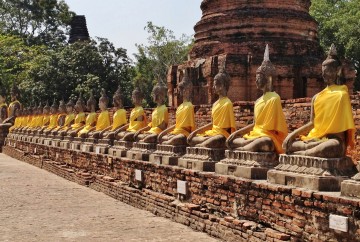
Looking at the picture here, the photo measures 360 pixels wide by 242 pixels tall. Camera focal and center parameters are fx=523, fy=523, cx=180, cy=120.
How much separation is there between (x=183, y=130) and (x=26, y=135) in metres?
13.7

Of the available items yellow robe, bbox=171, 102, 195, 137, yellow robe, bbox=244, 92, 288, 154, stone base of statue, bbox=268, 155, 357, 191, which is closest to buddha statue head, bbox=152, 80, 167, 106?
yellow robe, bbox=171, 102, 195, 137

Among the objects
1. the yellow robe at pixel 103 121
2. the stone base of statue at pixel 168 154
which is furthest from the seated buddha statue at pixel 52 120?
the stone base of statue at pixel 168 154

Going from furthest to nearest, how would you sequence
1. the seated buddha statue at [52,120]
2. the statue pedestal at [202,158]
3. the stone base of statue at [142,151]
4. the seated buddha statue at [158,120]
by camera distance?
the seated buddha statue at [52,120], the seated buddha statue at [158,120], the stone base of statue at [142,151], the statue pedestal at [202,158]

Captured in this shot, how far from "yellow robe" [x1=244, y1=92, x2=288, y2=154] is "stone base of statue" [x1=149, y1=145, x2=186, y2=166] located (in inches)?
77.6

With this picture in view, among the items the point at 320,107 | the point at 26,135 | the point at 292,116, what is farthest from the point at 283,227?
the point at 26,135

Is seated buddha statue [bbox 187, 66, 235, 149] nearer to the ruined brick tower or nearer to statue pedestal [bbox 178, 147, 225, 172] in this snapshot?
statue pedestal [bbox 178, 147, 225, 172]

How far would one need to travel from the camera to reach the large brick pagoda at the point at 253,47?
1420cm

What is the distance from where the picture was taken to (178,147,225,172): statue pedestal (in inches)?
282

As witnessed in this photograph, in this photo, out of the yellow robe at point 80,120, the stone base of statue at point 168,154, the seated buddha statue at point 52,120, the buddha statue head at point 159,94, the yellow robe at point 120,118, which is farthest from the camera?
the seated buddha statue at point 52,120

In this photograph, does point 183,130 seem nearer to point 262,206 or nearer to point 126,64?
point 262,206

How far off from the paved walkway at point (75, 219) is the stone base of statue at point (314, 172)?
4.74ft

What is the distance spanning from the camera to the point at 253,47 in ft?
47.9

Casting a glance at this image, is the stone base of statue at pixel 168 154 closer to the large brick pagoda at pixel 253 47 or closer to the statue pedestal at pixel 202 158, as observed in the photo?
the statue pedestal at pixel 202 158

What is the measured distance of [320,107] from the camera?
5.53 meters
